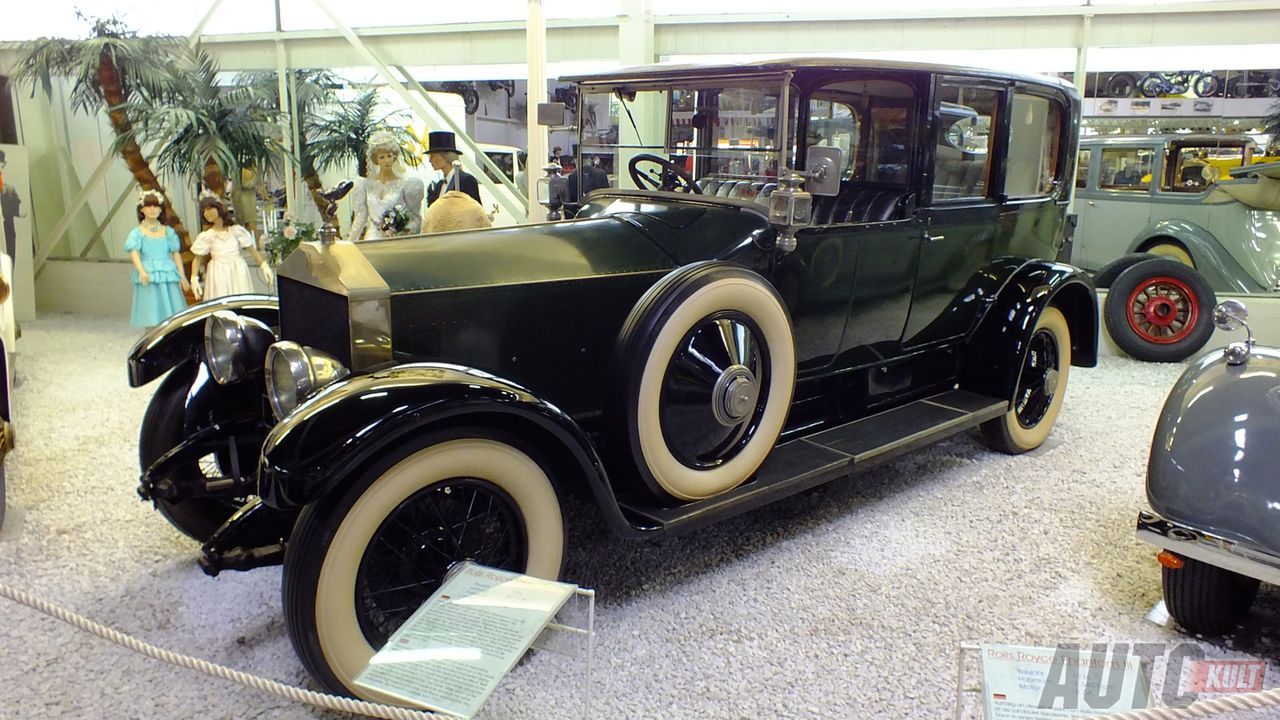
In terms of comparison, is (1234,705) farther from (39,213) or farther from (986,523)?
(39,213)

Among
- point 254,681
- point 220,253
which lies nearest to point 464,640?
point 254,681

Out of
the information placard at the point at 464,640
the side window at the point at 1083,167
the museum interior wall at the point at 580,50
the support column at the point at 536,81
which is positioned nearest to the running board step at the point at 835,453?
the information placard at the point at 464,640

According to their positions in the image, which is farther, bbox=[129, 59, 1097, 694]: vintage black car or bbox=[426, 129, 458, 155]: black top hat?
bbox=[426, 129, 458, 155]: black top hat

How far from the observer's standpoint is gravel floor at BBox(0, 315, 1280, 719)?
2.29m

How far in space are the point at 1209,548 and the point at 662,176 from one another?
2286 mm

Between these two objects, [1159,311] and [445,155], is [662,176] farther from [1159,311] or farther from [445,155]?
[1159,311]

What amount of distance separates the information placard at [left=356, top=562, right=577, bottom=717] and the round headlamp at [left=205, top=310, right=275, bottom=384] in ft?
4.35

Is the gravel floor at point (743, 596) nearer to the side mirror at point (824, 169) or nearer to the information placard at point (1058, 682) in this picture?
the information placard at point (1058, 682)

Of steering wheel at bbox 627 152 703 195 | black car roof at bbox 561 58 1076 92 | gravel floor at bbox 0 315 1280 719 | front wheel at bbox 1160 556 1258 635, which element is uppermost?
black car roof at bbox 561 58 1076 92

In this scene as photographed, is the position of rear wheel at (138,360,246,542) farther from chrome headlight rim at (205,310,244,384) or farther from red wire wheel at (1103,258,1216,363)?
red wire wheel at (1103,258,1216,363)

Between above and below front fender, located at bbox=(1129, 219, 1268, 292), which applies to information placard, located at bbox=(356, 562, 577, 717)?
below

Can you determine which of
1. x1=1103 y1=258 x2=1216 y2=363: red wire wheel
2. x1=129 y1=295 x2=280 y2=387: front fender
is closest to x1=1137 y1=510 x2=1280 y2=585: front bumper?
x1=129 y1=295 x2=280 y2=387: front fender

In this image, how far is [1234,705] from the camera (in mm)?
1550

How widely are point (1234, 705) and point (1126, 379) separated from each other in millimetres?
4619
